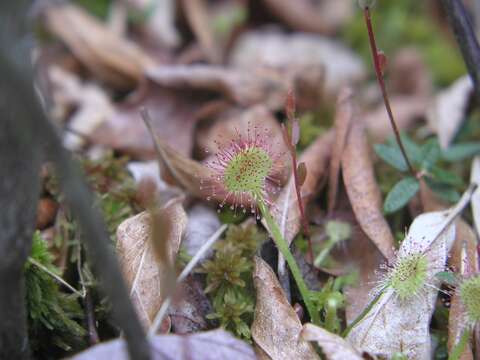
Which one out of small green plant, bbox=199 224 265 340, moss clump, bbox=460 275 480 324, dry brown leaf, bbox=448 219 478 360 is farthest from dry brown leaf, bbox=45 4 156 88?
moss clump, bbox=460 275 480 324

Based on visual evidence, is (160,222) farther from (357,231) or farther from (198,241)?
(357,231)

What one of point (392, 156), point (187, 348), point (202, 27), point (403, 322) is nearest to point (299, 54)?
point (202, 27)

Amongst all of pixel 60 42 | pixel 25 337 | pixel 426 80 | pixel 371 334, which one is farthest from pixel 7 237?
pixel 426 80

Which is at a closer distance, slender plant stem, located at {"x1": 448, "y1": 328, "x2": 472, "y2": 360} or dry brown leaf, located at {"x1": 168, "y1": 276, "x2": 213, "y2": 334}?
slender plant stem, located at {"x1": 448, "y1": 328, "x2": 472, "y2": 360}

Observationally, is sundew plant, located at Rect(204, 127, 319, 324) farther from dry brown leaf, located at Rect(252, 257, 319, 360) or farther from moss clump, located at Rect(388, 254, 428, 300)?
moss clump, located at Rect(388, 254, 428, 300)

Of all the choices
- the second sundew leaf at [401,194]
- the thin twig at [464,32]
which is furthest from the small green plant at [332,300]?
the thin twig at [464,32]
